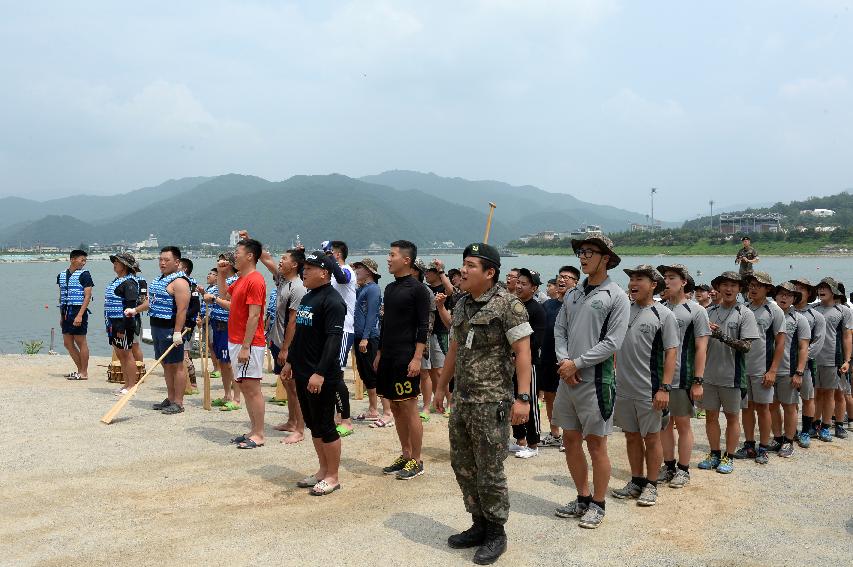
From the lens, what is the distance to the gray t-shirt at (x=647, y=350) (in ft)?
18.1

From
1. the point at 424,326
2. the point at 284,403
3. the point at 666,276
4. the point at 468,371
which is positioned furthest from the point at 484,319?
the point at 284,403

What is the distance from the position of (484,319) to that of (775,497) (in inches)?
145

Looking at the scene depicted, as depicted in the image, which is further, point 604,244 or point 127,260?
point 127,260

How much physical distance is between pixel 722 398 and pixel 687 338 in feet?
3.63

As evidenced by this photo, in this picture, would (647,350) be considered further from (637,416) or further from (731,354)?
(731,354)

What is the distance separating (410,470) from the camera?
20.2ft

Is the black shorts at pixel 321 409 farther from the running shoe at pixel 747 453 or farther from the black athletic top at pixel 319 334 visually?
the running shoe at pixel 747 453

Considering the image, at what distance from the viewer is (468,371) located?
4434 millimetres

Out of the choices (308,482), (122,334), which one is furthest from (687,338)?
(122,334)

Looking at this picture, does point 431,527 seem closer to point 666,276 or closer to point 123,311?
point 666,276

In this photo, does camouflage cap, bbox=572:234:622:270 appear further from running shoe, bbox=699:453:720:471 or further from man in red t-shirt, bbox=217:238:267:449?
man in red t-shirt, bbox=217:238:267:449

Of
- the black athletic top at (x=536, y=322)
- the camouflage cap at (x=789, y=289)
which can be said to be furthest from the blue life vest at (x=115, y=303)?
the camouflage cap at (x=789, y=289)

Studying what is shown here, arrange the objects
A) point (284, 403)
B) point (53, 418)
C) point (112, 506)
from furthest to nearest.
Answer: point (284, 403)
point (53, 418)
point (112, 506)

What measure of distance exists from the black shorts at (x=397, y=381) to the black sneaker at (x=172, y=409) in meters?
4.32
